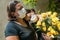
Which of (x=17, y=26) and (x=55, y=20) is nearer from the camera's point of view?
(x=55, y=20)

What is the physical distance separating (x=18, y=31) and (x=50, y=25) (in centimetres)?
39

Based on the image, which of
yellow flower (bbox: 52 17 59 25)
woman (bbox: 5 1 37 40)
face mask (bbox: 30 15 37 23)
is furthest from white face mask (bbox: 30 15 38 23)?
yellow flower (bbox: 52 17 59 25)

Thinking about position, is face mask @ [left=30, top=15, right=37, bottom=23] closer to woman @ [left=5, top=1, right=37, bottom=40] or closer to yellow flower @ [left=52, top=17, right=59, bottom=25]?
woman @ [left=5, top=1, right=37, bottom=40]

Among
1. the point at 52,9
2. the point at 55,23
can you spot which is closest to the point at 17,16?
the point at 55,23

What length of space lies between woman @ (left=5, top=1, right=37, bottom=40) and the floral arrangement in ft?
0.55

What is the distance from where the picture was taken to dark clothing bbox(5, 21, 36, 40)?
2.51 m

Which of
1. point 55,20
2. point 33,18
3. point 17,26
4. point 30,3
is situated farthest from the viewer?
point 30,3

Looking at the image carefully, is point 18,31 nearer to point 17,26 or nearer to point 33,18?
point 17,26

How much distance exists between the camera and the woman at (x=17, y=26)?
8.25ft

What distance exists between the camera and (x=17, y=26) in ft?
8.43

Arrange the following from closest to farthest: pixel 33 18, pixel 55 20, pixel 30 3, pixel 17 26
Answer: pixel 55 20
pixel 17 26
pixel 33 18
pixel 30 3

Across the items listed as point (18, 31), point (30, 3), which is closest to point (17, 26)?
point (18, 31)

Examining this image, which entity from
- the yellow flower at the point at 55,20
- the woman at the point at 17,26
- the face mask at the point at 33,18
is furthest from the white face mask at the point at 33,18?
the yellow flower at the point at 55,20

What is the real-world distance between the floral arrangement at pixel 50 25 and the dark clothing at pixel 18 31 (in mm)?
158
